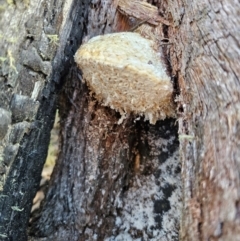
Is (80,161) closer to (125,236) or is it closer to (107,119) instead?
(107,119)

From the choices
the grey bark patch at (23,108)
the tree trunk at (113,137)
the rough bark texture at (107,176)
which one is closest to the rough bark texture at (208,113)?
the tree trunk at (113,137)

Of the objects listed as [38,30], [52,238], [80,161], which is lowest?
[52,238]

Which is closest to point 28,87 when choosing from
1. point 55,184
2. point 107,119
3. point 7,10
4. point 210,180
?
point 7,10

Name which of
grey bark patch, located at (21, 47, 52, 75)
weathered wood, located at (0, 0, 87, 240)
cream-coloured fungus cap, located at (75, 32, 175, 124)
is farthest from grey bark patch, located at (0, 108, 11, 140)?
cream-coloured fungus cap, located at (75, 32, 175, 124)

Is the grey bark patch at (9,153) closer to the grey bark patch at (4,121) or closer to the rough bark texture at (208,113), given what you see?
the grey bark patch at (4,121)

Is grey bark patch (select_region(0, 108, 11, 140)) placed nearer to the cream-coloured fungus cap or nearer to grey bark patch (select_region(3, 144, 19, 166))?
grey bark patch (select_region(3, 144, 19, 166))

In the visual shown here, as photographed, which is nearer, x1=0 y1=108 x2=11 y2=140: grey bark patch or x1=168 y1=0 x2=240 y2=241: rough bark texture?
x1=168 y1=0 x2=240 y2=241: rough bark texture
